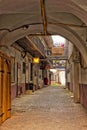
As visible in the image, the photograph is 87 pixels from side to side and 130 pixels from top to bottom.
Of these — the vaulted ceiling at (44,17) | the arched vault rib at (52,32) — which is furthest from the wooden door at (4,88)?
the arched vault rib at (52,32)

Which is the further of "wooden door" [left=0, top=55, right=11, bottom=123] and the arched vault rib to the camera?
the arched vault rib

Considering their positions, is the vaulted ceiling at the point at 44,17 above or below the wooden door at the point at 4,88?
above

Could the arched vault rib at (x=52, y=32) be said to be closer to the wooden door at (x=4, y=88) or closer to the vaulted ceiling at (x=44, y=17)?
the vaulted ceiling at (x=44, y=17)

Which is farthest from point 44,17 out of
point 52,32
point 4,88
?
point 52,32

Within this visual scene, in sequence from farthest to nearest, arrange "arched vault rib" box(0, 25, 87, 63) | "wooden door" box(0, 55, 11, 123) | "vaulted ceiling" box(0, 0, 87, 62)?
"arched vault rib" box(0, 25, 87, 63) → "wooden door" box(0, 55, 11, 123) → "vaulted ceiling" box(0, 0, 87, 62)

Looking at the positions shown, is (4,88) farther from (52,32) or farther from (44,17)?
(52,32)

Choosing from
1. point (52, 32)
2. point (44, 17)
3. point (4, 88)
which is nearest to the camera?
point (44, 17)

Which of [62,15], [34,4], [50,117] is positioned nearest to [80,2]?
[34,4]

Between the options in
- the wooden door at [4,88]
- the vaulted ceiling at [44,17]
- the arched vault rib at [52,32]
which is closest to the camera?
the vaulted ceiling at [44,17]

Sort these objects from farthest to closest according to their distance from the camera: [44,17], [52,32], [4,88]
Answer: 1. [52,32]
2. [4,88]
3. [44,17]

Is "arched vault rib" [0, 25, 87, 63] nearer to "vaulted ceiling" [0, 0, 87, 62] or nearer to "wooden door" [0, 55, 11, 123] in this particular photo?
"vaulted ceiling" [0, 0, 87, 62]

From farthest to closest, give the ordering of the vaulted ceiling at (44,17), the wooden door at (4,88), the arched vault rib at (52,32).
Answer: the arched vault rib at (52,32) < the wooden door at (4,88) < the vaulted ceiling at (44,17)

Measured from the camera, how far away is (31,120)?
26.6 ft

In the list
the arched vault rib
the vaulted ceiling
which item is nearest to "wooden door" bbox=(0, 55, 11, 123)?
the vaulted ceiling
